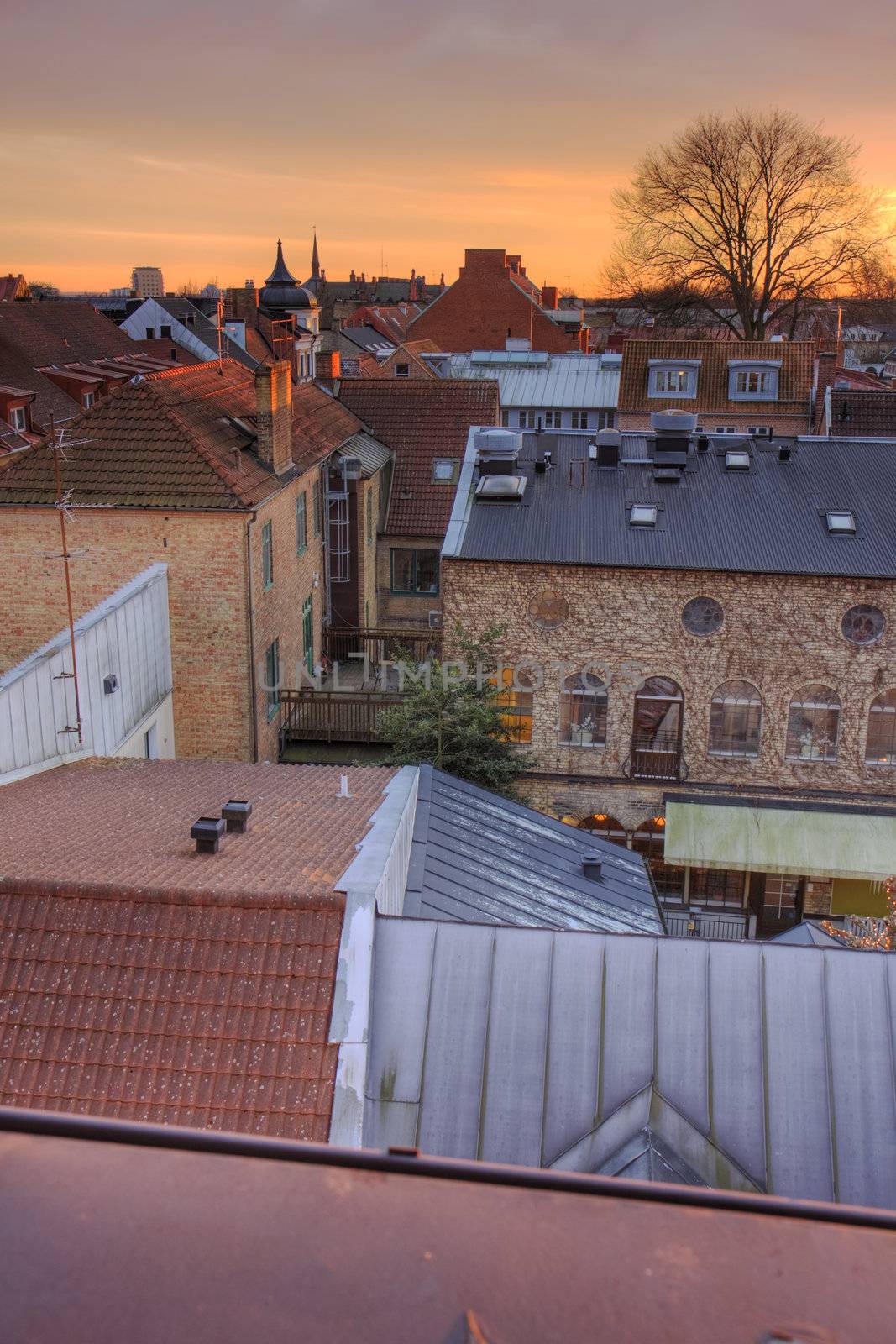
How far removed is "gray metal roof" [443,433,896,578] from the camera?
19344 mm

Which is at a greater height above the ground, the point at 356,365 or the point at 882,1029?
the point at 356,365

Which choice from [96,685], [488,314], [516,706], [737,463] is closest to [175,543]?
[96,685]

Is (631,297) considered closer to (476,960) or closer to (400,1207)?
(476,960)

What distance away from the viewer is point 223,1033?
7.23 metres

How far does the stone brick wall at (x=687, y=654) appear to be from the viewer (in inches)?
756

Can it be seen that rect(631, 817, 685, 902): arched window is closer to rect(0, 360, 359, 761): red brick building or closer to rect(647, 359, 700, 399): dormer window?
rect(0, 360, 359, 761): red brick building

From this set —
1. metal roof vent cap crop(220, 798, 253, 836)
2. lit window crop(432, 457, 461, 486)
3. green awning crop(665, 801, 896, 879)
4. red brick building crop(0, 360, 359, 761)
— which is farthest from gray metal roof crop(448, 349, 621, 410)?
metal roof vent cap crop(220, 798, 253, 836)

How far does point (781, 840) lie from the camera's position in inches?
774

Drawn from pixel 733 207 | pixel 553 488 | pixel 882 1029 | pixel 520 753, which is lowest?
pixel 520 753

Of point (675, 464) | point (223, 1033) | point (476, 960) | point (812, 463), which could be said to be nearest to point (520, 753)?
point (675, 464)

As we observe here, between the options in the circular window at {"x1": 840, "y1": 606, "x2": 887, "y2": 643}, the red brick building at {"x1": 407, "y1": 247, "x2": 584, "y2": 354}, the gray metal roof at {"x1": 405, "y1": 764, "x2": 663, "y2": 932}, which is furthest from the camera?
the red brick building at {"x1": 407, "y1": 247, "x2": 584, "y2": 354}

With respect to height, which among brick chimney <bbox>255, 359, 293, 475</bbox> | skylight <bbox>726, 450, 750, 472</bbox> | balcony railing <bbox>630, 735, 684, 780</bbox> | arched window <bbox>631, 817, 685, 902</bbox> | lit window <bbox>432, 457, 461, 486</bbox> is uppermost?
brick chimney <bbox>255, 359, 293, 475</bbox>

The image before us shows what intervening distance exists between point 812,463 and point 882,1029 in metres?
15.8

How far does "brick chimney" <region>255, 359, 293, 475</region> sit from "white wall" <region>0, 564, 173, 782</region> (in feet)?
13.6
